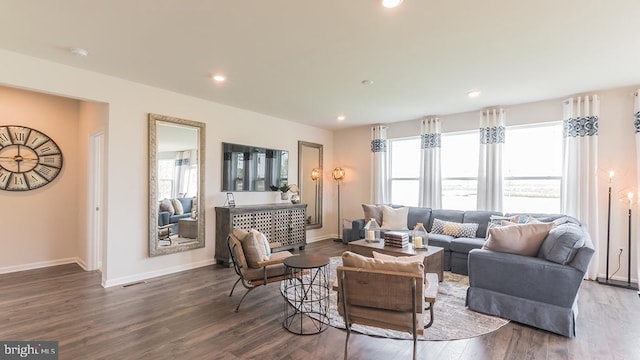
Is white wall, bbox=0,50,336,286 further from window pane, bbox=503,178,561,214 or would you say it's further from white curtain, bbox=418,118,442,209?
window pane, bbox=503,178,561,214

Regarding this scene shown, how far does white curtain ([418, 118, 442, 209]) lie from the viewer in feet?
19.5

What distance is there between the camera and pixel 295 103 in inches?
198

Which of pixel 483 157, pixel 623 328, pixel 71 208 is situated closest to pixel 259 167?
pixel 71 208

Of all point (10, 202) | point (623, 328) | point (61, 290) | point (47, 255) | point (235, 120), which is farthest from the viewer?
point (235, 120)

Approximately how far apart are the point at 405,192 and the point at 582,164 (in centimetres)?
303

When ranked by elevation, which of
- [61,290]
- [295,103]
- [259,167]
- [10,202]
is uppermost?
[295,103]

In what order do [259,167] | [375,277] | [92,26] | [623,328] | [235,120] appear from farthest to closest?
[259,167]
[235,120]
[623,328]
[92,26]
[375,277]

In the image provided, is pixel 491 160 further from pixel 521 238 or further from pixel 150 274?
pixel 150 274

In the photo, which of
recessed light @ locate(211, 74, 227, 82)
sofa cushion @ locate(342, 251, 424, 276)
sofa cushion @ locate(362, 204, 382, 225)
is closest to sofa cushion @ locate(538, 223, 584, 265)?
sofa cushion @ locate(342, 251, 424, 276)

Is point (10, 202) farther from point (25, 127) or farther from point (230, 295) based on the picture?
point (230, 295)

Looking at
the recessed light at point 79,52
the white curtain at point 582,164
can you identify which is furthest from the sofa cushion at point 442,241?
the recessed light at point 79,52

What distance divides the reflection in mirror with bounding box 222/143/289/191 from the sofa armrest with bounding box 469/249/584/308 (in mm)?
3875

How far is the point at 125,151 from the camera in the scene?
4016 mm

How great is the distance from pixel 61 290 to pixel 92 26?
3175mm
